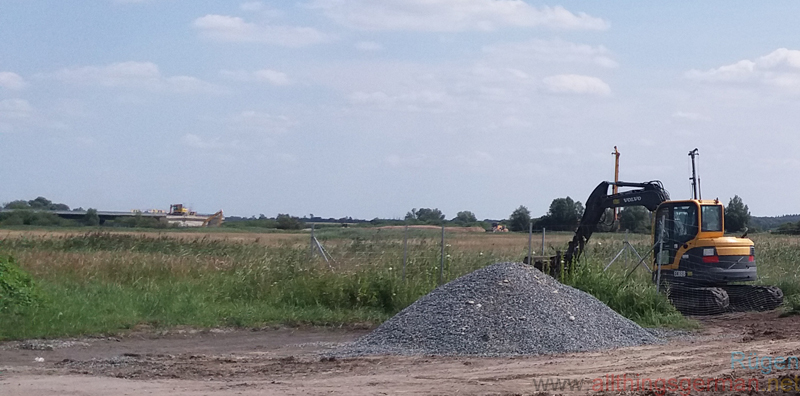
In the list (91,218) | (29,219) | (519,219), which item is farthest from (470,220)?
(91,218)

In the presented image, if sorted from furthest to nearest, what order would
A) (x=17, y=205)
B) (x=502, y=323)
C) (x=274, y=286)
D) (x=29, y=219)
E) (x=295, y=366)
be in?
(x=17, y=205)
(x=29, y=219)
(x=274, y=286)
(x=502, y=323)
(x=295, y=366)

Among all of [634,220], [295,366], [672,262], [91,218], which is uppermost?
[91,218]

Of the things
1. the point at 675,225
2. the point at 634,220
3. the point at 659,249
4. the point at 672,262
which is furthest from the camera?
the point at 634,220

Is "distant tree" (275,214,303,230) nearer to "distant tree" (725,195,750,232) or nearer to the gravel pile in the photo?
"distant tree" (725,195,750,232)

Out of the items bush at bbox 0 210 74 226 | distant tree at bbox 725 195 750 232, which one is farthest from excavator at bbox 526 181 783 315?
bush at bbox 0 210 74 226

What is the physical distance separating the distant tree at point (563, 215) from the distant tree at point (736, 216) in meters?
8.12

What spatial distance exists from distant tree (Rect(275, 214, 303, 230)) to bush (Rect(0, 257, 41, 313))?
51.5 meters

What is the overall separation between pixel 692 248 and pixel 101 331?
12712 mm

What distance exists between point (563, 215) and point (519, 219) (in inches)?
229

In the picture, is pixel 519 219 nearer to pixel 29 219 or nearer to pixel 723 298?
pixel 723 298

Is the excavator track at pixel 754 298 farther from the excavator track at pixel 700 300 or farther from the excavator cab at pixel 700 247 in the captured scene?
the excavator track at pixel 700 300

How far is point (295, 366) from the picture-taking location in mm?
10656

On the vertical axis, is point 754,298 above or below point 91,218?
below

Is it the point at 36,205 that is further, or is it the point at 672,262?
the point at 36,205
